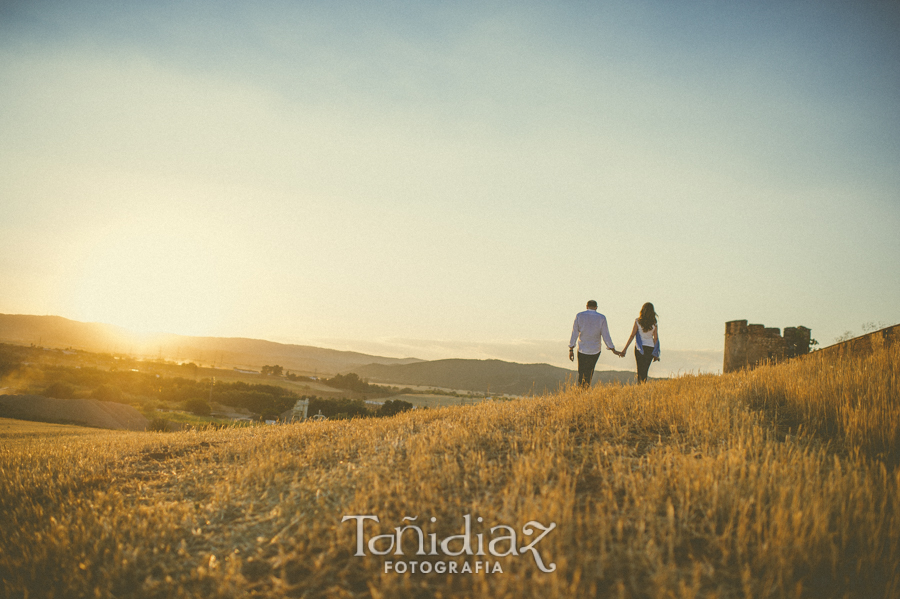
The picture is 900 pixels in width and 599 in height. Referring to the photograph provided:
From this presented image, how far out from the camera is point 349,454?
6.32m

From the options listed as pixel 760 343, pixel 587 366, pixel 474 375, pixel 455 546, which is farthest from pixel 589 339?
pixel 474 375

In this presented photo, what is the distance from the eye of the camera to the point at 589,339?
35.2 ft

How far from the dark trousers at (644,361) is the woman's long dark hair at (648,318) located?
0.55 metres

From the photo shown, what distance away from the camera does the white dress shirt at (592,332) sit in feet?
35.1

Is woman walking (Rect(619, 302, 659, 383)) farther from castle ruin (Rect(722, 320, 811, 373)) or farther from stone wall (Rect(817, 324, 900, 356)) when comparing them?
castle ruin (Rect(722, 320, 811, 373))

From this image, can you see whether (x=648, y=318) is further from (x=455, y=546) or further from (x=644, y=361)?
(x=455, y=546)

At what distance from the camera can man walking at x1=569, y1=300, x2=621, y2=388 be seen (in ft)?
35.2

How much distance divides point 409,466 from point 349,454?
1.47 m

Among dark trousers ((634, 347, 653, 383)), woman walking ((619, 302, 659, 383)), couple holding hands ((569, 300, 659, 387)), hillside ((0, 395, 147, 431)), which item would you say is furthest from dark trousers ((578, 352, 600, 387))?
hillside ((0, 395, 147, 431))

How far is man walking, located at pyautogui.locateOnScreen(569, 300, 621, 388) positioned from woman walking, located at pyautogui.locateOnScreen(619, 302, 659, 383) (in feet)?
1.86

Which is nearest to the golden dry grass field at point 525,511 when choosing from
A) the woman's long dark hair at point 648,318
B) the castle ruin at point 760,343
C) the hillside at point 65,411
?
the woman's long dark hair at point 648,318

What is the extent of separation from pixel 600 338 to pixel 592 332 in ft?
0.96

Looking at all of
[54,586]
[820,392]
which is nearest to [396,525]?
[54,586]

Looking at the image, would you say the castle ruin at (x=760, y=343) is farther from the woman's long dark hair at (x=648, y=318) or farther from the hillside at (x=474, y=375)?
the hillside at (x=474, y=375)
